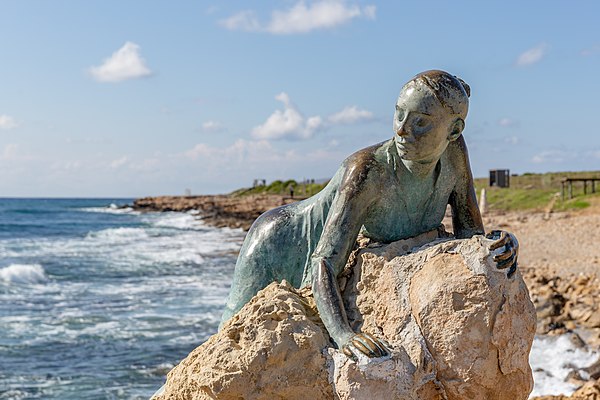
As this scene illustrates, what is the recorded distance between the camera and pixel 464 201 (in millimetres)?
3953

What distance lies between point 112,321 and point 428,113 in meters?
11.4

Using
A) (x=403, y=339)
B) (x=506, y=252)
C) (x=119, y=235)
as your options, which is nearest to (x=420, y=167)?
(x=506, y=252)

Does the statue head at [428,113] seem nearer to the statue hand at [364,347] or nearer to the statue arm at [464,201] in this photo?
the statue arm at [464,201]

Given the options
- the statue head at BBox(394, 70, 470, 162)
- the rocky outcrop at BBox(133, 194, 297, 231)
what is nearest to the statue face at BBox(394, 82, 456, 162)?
the statue head at BBox(394, 70, 470, 162)

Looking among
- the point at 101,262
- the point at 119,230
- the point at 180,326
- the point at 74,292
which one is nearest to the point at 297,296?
the point at 180,326

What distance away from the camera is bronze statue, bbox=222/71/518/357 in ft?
11.3

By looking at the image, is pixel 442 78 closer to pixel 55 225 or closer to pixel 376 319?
pixel 376 319

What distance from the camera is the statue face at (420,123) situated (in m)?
3.43

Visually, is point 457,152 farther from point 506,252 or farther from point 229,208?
point 229,208

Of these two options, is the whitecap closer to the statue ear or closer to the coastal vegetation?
the statue ear

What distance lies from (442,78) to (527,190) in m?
33.1

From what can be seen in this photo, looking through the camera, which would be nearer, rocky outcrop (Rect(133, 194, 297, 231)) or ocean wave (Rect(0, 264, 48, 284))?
ocean wave (Rect(0, 264, 48, 284))

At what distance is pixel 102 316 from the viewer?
14445 millimetres

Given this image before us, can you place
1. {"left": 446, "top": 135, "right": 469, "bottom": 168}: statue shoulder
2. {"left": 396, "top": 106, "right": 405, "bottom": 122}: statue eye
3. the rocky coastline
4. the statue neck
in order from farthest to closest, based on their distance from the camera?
the rocky coastline → {"left": 446, "top": 135, "right": 469, "bottom": 168}: statue shoulder → the statue neck → {"left": 396, "top": 106, "right": 405, "bottom": 122}: statue eye
